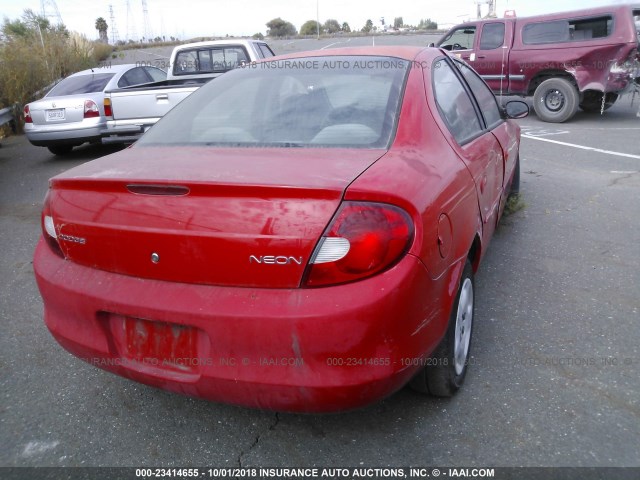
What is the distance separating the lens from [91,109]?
8.88 meters

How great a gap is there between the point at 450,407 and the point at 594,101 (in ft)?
34.5

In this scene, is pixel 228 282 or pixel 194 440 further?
pixel 194 440

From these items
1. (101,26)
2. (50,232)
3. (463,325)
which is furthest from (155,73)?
(101,26)

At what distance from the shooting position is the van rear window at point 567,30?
32.7ft

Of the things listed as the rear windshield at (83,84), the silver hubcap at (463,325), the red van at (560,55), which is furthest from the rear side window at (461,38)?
the silver hubcap at (463,325)

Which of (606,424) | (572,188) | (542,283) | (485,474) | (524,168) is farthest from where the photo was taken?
(524,168)

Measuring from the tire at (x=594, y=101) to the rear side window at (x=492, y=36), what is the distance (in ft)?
6.66

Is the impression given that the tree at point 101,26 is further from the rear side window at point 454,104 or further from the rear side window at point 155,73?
the rear side window at point 454,104

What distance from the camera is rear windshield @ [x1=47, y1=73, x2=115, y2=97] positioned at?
373 inches

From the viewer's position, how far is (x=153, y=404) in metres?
2.66

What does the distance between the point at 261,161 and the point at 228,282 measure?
0.55 meters

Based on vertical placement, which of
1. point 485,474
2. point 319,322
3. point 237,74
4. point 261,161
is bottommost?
point 485,474

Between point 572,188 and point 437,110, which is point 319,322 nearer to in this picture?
point 437,110

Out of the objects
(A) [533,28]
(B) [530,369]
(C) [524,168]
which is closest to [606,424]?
(B) [530,369]
